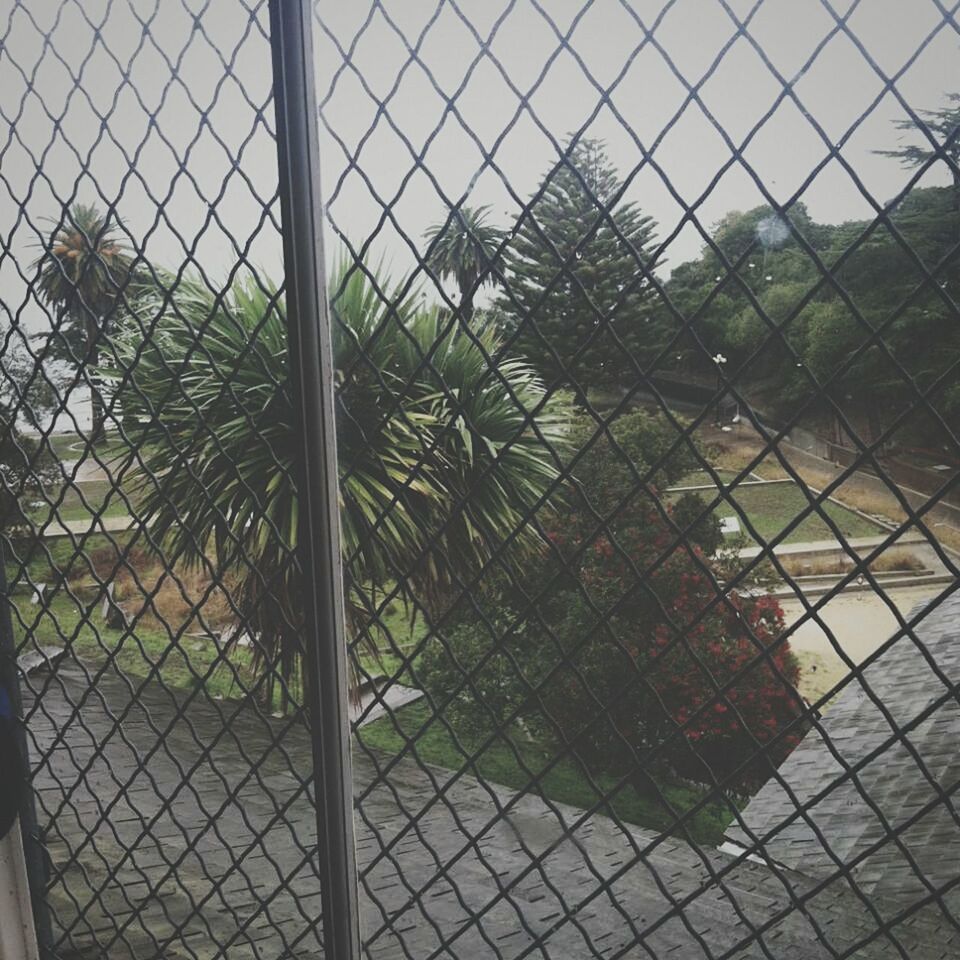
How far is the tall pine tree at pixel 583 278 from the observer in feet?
5.28

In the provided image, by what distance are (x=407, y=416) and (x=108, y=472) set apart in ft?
2.81

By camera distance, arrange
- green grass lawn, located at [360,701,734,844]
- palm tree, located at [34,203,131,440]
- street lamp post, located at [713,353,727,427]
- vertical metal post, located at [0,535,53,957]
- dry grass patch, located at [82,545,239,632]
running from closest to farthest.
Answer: street lamp post, located at [713,353,727,427] < green grass lawn, located at [360,701,734,844] < dry grass patch, located at [82,545,239,632] < palm tree, located at [34,203,131,440] < vertical metal post, located at [0,535,53,957]

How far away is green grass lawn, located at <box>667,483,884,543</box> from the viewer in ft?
4.78

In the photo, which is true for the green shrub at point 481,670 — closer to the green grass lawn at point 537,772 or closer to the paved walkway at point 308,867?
the green grass lawn at point 537,772

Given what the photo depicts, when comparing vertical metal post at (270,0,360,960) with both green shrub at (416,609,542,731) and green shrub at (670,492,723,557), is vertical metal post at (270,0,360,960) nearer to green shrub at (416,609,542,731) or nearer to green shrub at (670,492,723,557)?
green shrub at (416,609,542,731)

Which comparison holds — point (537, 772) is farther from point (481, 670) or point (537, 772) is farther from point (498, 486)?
point (498, 486)

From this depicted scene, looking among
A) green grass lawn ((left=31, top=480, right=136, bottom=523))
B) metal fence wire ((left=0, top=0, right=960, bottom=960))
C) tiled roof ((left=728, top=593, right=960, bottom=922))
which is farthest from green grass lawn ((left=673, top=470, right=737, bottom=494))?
green grass lawn ((left=31, top=480, right=136, bottom=523))

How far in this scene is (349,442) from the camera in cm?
193

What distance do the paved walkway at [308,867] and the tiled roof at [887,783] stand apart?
55mm

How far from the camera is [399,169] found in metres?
1.85

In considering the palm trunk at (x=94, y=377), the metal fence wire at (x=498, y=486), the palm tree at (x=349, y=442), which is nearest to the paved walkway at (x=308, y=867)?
the metal fence wire at (x=498, y=486)

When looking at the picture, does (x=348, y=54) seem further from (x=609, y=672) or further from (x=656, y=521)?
(x=609, y=672)

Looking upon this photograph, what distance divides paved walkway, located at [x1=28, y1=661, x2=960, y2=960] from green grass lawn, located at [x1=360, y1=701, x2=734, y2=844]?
36 millimetres

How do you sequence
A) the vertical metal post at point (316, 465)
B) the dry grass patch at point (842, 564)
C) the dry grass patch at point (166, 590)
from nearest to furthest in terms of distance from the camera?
the dry grass patch at point (842, 564) < the vertical metal post at point (316, 465) < the dry grass patch at point (166, 590)
